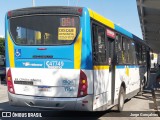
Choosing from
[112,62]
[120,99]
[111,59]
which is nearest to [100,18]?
[111,59]

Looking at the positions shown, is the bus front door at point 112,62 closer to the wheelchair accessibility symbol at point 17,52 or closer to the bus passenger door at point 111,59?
the bus passenger door at point 111,59

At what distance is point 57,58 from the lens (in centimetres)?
831

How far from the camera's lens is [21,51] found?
28.6ft

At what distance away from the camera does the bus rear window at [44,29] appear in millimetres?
8219

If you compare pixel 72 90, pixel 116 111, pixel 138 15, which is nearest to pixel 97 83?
pixel 72 90

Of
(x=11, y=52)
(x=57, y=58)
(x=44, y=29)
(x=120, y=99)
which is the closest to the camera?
(x=57, y=58)

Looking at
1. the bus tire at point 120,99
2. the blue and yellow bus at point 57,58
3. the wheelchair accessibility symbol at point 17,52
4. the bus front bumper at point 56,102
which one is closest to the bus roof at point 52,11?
the blue and yellow bus at point 57,58

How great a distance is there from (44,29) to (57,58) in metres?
0.85

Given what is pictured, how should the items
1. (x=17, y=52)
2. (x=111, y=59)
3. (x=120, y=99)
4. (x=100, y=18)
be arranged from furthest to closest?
(x=120, y=99), (x=111, y=59), (x=100, y=18), (x=17, y=52)

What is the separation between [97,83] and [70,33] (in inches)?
59.0

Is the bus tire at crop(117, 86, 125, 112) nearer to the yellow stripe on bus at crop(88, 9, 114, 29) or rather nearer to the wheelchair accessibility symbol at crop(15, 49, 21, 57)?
the yellow stripe on bus at crop(88, 9, 114, 29)

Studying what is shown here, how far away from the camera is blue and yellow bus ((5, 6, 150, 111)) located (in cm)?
809

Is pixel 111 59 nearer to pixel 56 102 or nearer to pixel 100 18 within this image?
pixel 100 18

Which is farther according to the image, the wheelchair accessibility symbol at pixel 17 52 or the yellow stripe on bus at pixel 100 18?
the wheelchair accessibility symbol at pixel 17 52
